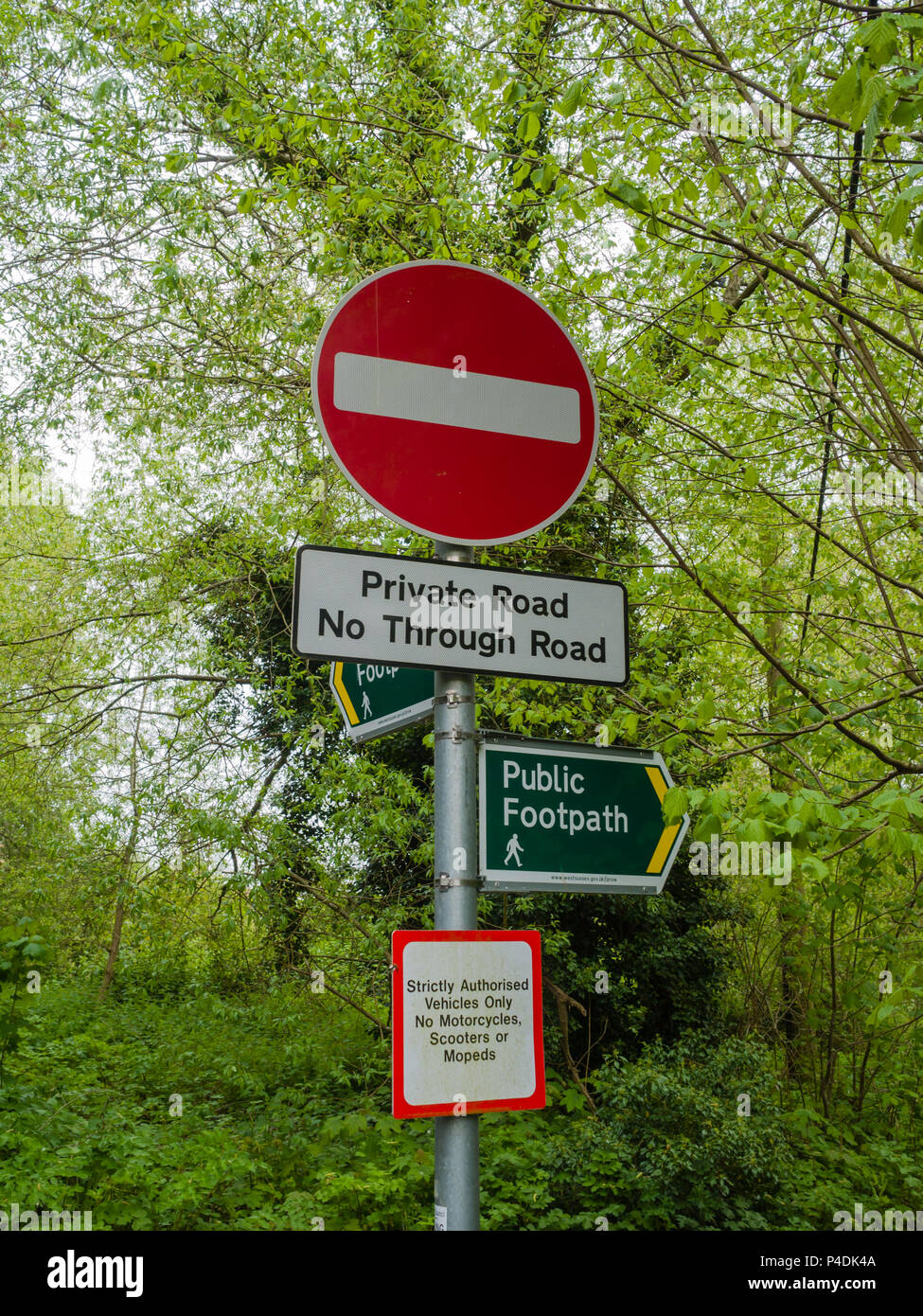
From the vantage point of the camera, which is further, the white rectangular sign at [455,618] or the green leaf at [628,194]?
the green leaf at [628,194]

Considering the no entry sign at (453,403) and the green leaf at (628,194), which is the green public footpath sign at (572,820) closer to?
the no entry sign at (453,403)

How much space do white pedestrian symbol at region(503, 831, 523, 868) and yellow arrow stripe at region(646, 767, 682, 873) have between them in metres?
0.29

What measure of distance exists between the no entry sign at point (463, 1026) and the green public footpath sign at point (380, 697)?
0.43m

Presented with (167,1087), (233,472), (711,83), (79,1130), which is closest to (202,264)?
(233,472)

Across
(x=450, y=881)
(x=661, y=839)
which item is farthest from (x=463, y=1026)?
(x=661, y=839)

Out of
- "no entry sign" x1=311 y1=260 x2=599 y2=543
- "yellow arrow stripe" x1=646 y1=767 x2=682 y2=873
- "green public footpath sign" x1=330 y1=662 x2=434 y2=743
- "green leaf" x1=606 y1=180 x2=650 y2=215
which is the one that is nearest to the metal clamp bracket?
"green public footpath sign" x1=330 y1=662 x2=434 y2=743

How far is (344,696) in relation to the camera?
2336 millimetres

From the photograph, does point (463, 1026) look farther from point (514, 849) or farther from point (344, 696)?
point (344, 696)

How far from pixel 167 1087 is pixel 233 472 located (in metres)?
4.99

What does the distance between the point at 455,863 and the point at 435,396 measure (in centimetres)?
83

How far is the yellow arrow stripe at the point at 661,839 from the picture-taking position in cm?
189

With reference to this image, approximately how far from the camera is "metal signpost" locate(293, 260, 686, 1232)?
5.07 ft

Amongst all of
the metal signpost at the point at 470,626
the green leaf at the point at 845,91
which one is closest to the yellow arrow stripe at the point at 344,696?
the metal signpost at the point at 470,626

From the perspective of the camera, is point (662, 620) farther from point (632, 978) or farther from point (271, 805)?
point (271, 805)
